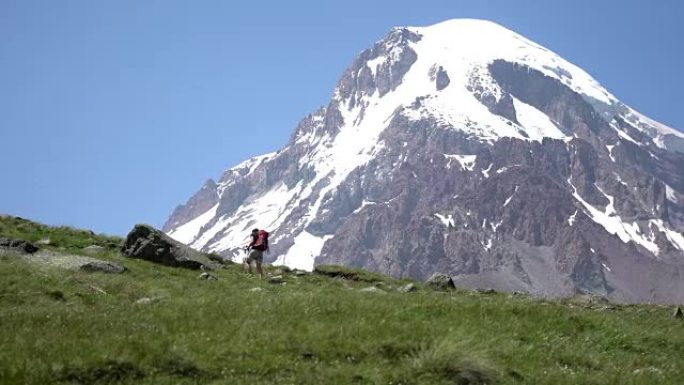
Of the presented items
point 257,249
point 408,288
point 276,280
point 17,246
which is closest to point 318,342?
point 408,288

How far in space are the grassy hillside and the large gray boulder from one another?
37.1ft

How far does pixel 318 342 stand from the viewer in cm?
1502

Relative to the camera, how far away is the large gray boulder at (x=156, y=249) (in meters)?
34.1

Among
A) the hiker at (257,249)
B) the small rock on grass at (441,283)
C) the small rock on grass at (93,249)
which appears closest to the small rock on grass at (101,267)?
the small rock on grass at (93,249)

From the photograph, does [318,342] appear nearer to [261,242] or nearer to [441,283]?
[261,242]

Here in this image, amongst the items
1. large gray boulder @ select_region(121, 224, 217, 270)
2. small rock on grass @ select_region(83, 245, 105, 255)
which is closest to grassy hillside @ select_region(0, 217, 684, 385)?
small rock on grass @ select_region(83, 245, 105, 255)

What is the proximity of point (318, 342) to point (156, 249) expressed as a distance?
2096 cm

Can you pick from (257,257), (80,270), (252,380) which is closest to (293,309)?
(252,380)

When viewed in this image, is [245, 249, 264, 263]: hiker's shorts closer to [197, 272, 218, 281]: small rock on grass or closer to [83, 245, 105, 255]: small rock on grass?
[197, 272, 218, 281]: small rock on grass

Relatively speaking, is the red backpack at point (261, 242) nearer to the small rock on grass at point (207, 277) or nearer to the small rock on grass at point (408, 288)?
the small rock on grass at point (207, 277)

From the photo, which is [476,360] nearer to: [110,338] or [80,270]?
[110,338]

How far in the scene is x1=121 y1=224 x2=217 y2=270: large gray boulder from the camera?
34.1m

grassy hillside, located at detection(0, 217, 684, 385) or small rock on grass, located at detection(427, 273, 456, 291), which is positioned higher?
small rock on grass, located at detection(427, 273, 456, 291)

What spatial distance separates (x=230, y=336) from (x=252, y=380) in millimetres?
2417
